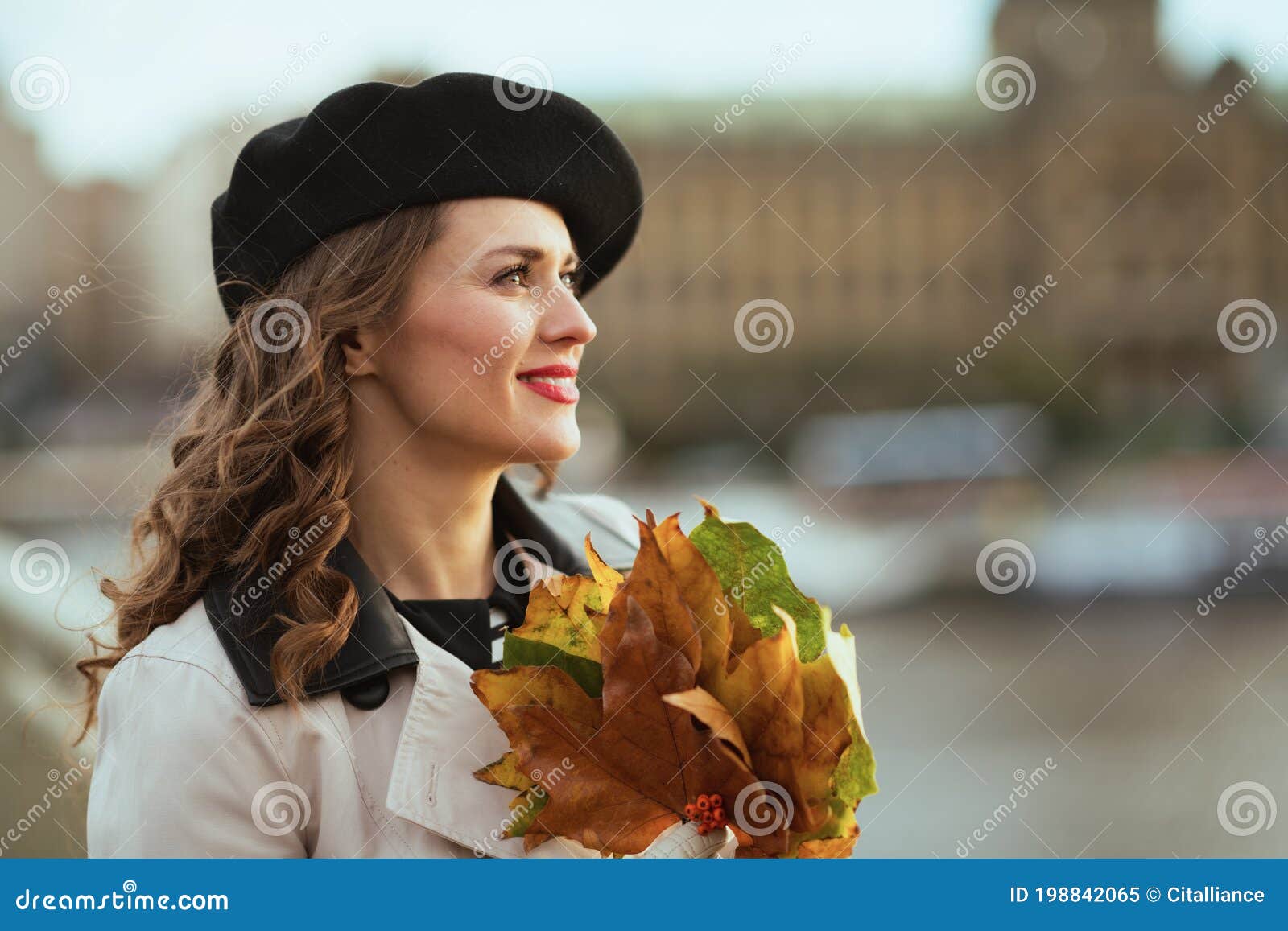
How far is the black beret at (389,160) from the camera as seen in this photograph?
1.97 metres

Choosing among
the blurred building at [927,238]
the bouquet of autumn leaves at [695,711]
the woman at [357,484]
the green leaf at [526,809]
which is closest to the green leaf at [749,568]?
the bouquet of autumn leaves at [695,711]

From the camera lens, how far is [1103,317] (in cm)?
4669

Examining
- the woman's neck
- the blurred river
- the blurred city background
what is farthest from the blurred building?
the woman's neck

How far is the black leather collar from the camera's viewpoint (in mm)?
1830

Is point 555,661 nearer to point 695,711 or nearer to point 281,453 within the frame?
point 695,711

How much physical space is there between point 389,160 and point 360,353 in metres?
0.35

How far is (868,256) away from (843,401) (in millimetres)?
8258

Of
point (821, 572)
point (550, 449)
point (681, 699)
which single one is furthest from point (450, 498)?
point (821, 572)

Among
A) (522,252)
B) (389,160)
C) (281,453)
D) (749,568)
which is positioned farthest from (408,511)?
(749,568)

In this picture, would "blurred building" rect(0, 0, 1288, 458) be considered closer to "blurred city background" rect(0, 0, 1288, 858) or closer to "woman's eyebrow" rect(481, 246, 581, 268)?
"blurred city background" rect(0, 0, 1288, 858)

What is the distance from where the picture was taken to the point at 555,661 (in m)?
1.62

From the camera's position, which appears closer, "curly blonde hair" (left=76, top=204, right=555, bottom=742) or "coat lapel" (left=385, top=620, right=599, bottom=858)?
"coat lapel" (left=385, top=620, right=599, bottom=858)

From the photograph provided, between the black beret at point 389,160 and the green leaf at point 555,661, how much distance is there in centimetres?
80

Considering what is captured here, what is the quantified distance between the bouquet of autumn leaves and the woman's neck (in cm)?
57
